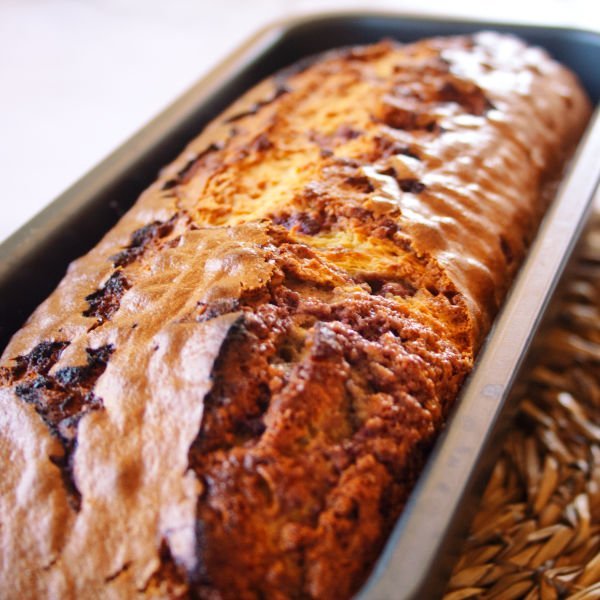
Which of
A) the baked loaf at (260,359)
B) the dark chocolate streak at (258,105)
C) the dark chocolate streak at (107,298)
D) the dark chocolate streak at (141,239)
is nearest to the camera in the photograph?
the baked loaf at (260,359)

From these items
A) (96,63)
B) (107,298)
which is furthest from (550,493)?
(96,63)

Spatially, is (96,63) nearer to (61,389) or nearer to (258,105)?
(258,105)

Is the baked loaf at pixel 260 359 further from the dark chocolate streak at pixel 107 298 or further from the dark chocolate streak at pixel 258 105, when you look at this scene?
the dark chocolate streak at pixel 258 105

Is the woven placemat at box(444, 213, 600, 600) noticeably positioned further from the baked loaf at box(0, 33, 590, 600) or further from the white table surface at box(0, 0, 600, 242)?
the white table surface at box(0, 0, 600, 242)

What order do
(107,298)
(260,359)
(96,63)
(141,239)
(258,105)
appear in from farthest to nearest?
(96,63) < (258,105) < (141,239) < (107,298) < (260,359)

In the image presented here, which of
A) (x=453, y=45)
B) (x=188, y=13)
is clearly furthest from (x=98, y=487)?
(x=188, y=13)

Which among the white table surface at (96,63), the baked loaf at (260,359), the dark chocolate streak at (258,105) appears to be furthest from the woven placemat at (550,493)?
the white table surface at (96,63)

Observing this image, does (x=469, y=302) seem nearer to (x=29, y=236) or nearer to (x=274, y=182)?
(x=274, y=182)
